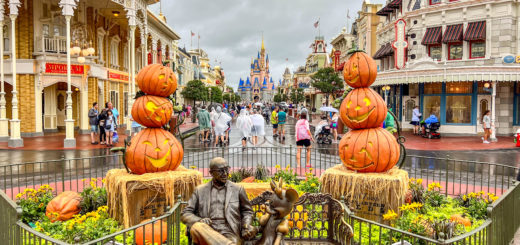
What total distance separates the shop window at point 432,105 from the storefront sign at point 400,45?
2.83 m

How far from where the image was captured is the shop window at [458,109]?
22953 mm

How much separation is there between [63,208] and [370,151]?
5.21 meters

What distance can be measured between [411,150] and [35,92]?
1929 cm

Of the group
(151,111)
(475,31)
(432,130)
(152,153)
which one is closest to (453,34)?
(475,31)

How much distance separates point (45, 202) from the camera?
270 inches

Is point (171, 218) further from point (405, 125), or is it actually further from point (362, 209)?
point (405, 125)

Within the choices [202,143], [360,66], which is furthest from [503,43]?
[360,66]

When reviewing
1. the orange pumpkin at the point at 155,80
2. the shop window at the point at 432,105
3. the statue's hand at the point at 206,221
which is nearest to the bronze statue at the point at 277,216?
the statue's hand at the point at 206,221

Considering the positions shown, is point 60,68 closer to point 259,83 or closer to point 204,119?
point 204,119

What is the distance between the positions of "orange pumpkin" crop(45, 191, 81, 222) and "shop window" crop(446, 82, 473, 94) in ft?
75.4

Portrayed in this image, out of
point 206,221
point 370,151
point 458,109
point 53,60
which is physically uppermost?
point 53,60

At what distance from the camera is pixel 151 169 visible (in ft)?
19.3

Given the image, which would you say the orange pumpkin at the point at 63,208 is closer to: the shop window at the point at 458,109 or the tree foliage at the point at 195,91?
the shop window at the point at 458,109

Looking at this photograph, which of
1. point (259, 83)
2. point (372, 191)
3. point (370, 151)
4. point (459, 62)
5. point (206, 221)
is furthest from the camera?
point (259, 83)
